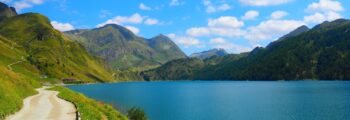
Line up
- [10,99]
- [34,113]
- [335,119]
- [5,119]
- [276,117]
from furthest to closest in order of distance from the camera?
[276,117] → [335,119] → [10,99] → [34,113] → [5,119]

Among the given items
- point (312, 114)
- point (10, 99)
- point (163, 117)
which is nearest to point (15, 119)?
point (10, 99)

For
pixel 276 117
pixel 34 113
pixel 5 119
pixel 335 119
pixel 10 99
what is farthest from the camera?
pixel 276 117

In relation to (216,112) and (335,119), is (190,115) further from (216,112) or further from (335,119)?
(335,119)

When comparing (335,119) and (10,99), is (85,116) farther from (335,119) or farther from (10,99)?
(335,119)

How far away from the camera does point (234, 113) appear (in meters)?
102

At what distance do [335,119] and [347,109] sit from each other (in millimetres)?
20297

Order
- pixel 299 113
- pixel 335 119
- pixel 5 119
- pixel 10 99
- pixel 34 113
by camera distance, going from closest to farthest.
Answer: pixel 5 119 < pixel 34 113 < pixel 10 99 < pixel 335 119 < pixel 299 113

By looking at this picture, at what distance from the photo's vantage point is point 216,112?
344ft

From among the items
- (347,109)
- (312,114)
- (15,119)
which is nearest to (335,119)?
(312,114)

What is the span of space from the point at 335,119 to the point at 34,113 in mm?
61933

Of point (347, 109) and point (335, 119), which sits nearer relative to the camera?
point (335, 119)

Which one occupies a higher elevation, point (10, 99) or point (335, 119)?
point (10, 99)

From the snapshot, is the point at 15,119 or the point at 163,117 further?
the point at 163,117

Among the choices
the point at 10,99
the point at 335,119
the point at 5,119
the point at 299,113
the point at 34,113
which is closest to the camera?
the point at 5,119
